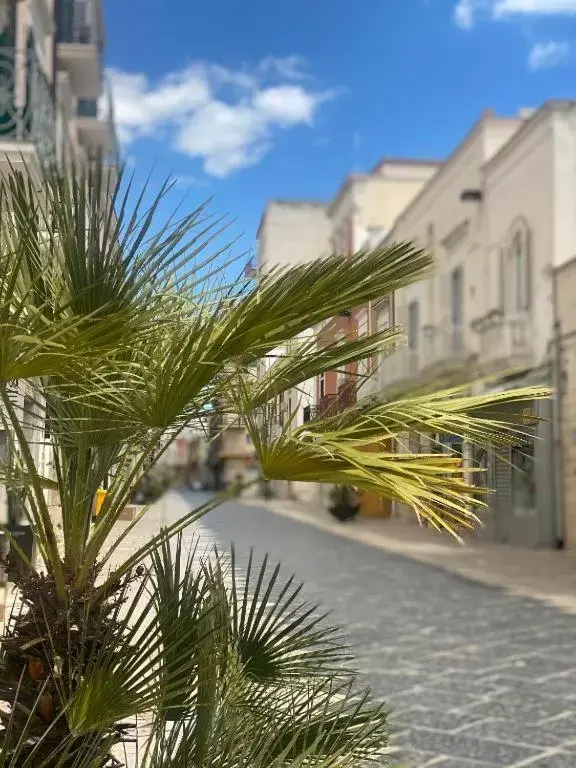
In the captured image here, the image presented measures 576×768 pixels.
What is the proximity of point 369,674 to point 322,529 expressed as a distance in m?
11.5

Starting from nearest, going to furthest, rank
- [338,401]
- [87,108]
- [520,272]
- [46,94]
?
[338,401] → [46,94] → [87,108] → [520,272]

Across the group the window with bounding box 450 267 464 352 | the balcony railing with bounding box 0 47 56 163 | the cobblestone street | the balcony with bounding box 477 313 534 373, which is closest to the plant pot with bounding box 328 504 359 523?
the window with bounding box 450 267 464 352

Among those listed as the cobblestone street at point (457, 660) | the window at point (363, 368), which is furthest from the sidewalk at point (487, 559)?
the window at point (363, 368)

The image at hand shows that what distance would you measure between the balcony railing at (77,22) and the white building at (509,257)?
4843mm

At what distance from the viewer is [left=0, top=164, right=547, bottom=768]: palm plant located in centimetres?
148

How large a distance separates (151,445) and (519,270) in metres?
13.8

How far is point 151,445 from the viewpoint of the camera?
1601 mm

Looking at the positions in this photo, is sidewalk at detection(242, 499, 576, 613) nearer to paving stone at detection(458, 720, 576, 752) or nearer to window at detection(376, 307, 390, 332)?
paving stone at detection(458, 720, 576, 752)

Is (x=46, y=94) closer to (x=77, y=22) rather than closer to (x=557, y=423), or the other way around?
(x=77, y=22)

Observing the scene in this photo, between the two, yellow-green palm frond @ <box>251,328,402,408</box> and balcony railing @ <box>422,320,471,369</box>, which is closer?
yellow-green palm frond @ <box>251,328,402,408</box>

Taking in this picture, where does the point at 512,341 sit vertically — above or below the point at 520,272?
below

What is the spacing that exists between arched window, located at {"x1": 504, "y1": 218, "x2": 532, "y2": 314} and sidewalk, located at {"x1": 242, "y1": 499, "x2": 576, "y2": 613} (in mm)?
3676

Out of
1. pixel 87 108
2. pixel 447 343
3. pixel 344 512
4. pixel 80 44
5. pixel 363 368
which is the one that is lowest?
pixel 344 512

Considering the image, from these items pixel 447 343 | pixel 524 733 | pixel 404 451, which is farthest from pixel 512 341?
pixel 404 451
